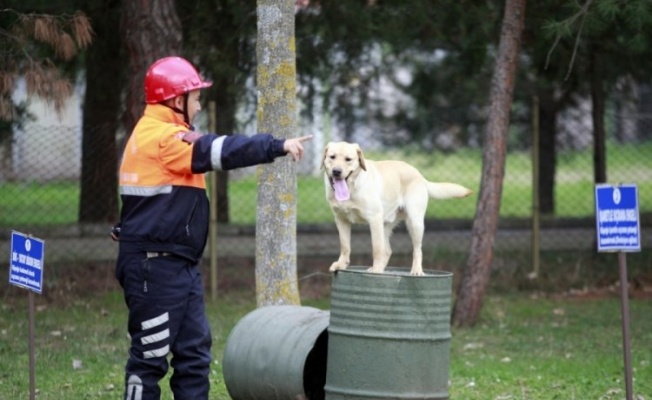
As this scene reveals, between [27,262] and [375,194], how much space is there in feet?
6.70

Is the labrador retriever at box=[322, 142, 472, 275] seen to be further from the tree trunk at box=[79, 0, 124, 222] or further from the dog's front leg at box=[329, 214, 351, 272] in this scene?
the tree trunk at box=[79, 0, 124, 222]

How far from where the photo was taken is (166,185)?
571 centimetres

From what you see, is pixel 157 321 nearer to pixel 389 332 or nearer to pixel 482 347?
pixel 389 332

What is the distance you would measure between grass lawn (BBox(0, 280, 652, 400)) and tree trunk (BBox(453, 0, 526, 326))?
0.53 meters

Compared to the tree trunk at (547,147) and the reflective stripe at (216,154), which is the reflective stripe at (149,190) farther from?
the tree trunk at (547,147)

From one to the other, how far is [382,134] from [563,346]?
7554 mm

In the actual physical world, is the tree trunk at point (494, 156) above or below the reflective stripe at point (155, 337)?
above

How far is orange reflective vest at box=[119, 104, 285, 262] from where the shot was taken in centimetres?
559

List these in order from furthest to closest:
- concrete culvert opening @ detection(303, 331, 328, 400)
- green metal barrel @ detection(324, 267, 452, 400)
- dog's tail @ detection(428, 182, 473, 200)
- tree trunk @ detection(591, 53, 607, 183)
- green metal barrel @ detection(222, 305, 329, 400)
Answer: tree trunk @ detection(591, 53, 607, 183) < concrete culvert opening @ detection(303, 331, 328, 400) < dog's tail @ detection(428, 182, 473, 200) < green metal barrel @ detection(222, 305, 329, 400) < green metal barrel @ detection(324, 267, 452, 400)

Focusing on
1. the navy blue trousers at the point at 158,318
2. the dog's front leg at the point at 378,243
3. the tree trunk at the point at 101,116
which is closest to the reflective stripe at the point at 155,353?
the navy blue trousers at the point at 158,318

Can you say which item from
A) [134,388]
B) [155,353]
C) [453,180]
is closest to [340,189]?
[155,353]

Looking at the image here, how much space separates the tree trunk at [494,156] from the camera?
34.4 ft

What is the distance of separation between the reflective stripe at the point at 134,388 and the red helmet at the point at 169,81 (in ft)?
4.78

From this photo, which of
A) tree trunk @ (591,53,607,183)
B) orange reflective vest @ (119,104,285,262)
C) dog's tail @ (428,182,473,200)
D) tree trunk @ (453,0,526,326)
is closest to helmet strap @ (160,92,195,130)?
orange reflective vest @ (119,104,285,262)
